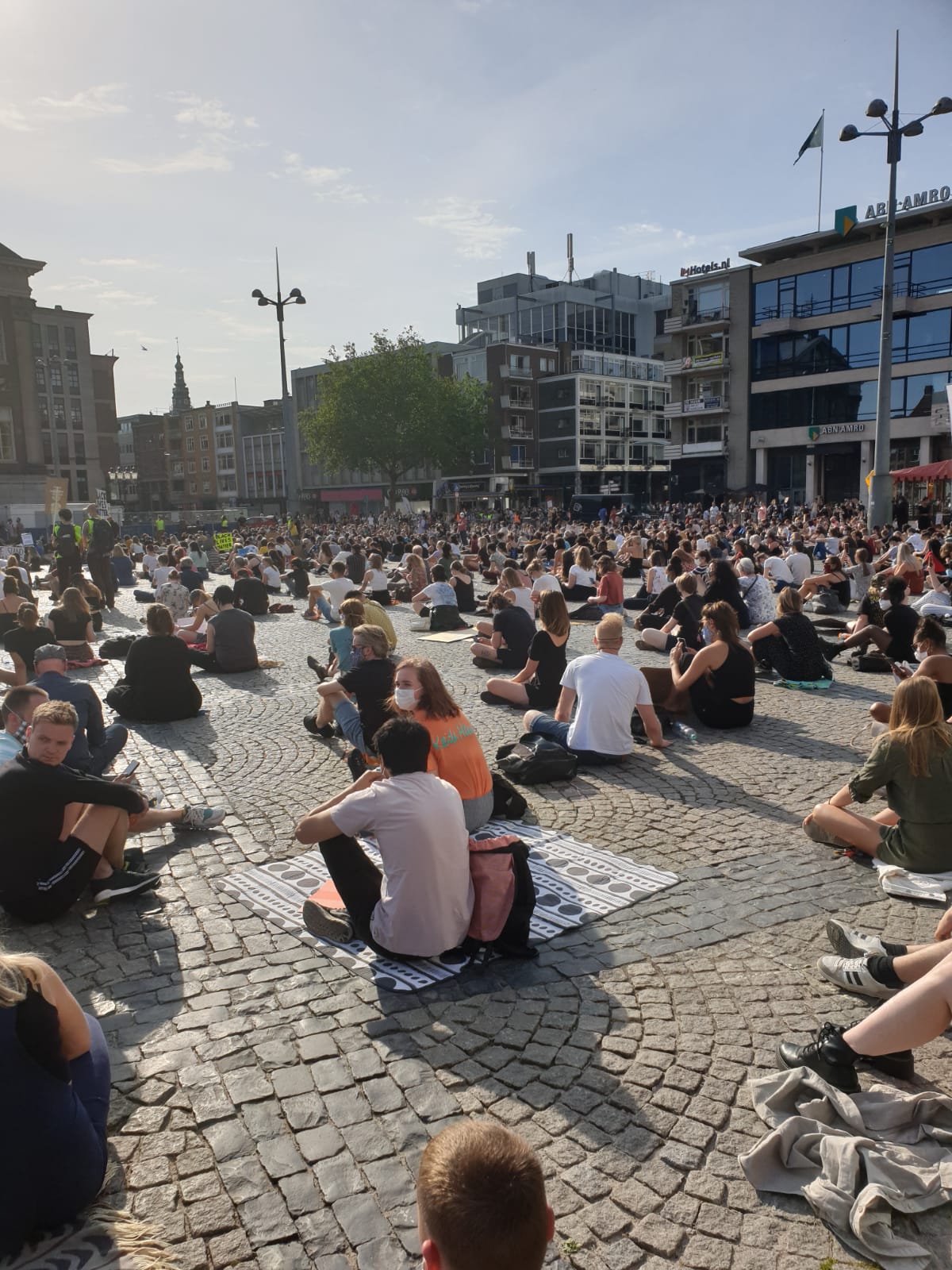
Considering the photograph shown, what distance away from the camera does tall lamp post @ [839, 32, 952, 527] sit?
2075cm

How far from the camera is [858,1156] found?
294cm

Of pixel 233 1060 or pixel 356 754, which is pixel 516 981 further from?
pixel 356 754

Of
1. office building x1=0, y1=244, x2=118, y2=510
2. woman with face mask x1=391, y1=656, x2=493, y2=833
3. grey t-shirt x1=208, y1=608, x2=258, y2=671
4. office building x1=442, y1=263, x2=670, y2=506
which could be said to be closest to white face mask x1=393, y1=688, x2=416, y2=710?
woman with face mask x1=391, y1=656, x2=493, y2=833

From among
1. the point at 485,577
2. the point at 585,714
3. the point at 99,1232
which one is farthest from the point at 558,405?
the point at 99,1232

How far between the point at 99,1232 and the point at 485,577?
20.1 m

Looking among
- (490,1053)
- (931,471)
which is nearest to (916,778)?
A: (490,1053)

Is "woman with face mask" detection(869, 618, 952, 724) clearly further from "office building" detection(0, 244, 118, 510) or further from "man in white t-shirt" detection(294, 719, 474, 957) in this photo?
"office building" detection(0, 244, 118, 510)

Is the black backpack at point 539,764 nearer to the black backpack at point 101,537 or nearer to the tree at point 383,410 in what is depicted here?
the black backpack at point 101,537

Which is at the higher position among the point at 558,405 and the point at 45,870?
the point at 558,405

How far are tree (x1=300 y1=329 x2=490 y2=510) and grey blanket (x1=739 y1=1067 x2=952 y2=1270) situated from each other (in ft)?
190

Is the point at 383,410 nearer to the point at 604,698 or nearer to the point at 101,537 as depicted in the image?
the point at 101,537

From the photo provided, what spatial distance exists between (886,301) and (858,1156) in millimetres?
24360

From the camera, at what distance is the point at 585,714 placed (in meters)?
7.59

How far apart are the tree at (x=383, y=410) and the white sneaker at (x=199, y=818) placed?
5440 centimetres
